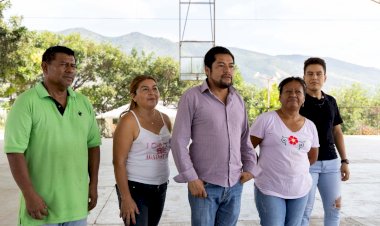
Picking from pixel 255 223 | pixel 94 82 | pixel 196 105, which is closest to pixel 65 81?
pixel 196 105

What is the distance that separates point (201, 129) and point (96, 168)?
1.98ft

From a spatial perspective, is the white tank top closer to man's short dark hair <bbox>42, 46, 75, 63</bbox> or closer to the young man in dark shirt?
man's short dark hair <bbox>42, 46, 75, 63</bbox>

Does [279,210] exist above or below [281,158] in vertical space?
below

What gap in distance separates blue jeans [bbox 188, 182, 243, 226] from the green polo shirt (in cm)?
57

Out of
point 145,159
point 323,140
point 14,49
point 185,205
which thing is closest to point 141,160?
point 145,159

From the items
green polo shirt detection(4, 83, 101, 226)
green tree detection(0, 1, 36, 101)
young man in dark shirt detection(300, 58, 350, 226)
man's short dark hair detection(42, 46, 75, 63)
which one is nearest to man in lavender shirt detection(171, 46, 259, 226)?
green polo shirt detection(4, 83, 101, 226)

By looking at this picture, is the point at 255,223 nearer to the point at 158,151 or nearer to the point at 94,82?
the point at 158,151

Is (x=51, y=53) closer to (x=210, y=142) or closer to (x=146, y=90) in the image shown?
(x=146, y=90)

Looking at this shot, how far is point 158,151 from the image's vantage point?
244 centimetres

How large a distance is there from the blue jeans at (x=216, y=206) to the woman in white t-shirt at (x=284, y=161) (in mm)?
221

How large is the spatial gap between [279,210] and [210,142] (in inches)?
23.4

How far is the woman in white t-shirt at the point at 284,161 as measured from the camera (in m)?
2.49

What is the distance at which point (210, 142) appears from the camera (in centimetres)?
228

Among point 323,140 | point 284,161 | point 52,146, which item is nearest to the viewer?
point 52,146
